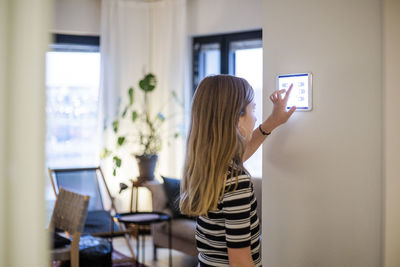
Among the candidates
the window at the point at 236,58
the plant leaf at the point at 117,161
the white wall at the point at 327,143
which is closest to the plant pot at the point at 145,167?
the plant leaf at the point at 117,161

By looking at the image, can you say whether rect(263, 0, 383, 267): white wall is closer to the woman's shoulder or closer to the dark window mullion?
the woman's shoulder

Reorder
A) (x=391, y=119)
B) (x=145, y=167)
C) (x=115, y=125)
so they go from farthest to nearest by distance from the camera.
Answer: (x=115, y=125)
(x=145, y=167)
(x=391, y=119)

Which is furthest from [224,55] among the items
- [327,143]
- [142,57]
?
[327,143]

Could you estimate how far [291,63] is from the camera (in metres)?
1.84

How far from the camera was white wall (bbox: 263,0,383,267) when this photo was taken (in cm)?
161

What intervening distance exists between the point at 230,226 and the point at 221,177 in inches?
6.3

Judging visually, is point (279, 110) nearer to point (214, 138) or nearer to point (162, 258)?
point (214, 138)

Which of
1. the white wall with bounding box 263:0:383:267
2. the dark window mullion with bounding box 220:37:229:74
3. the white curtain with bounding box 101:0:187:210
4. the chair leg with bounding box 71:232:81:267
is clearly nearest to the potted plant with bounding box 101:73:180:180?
the white curtain with bounding box 101:0:187:210

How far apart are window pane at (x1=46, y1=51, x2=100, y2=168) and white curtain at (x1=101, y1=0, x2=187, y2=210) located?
22cm

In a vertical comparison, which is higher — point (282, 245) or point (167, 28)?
point (167, 28)

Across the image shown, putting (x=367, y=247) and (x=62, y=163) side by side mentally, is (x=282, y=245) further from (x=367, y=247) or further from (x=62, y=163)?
(x=62, y=163)

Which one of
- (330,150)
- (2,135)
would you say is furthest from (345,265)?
(2,135)

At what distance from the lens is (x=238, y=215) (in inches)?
56.0

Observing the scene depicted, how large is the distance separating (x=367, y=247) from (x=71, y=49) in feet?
16.2
